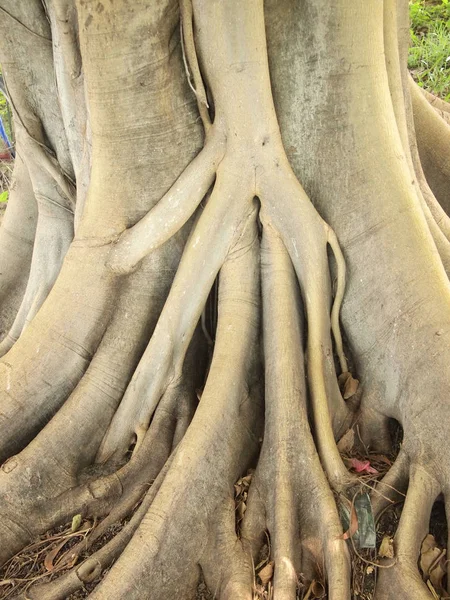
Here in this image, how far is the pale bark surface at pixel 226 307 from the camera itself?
2309 millimetres

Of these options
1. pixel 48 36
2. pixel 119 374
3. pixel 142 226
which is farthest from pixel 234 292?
pixel 48 36

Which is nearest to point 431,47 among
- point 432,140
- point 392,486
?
point 432,140

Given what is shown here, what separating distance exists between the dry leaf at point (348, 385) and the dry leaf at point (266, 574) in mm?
923

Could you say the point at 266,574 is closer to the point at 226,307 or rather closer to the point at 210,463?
the point at 210,463

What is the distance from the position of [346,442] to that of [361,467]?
0.16 meters

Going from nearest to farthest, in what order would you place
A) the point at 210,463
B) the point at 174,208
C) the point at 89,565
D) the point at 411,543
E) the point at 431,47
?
the point at 411,543, the point at 89,565, the point at 210,463, the point at 174,208, the point at 431,47

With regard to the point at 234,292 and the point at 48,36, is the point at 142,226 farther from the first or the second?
the point at 48,36

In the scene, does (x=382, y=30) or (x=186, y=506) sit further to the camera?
(x=382, y=30)

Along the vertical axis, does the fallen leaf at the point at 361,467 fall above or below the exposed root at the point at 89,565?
above

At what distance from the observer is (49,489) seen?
102 inches

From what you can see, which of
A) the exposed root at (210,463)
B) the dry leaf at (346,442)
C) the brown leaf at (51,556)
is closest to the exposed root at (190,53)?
the exposed root at (210,463)

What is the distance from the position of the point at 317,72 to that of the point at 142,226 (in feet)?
3.67

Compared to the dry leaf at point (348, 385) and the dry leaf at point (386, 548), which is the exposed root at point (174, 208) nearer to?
the dry leaf at point (348, 385)

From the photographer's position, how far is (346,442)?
8.55ft
